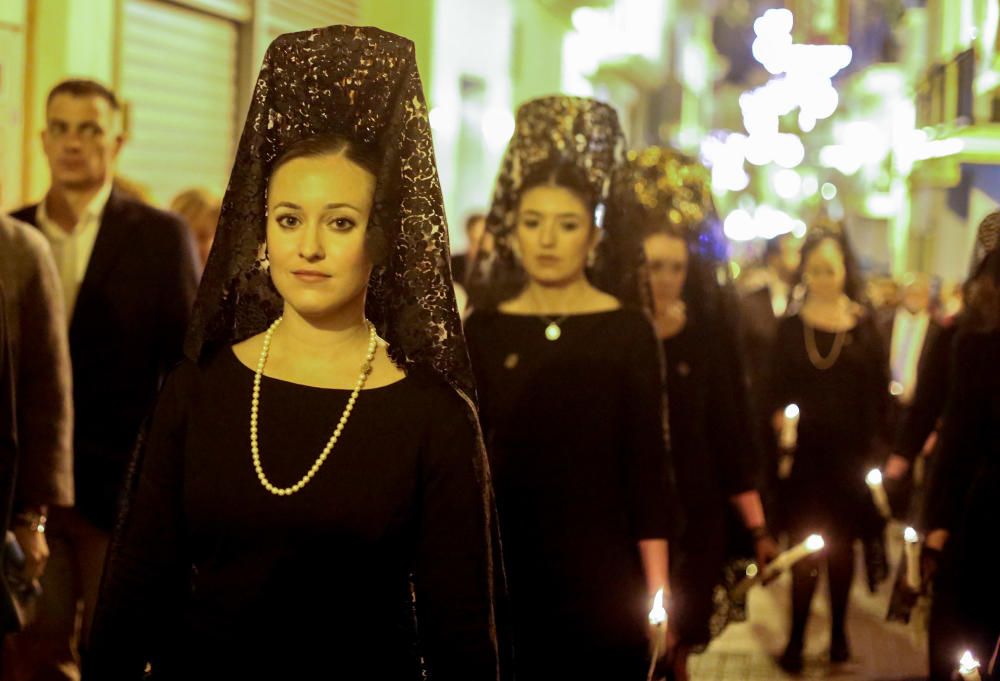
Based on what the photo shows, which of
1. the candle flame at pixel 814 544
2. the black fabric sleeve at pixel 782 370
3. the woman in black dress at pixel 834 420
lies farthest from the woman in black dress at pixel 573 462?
the black fabric sleeve at pixel 782 370

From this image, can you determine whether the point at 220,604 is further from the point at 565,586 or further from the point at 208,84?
the point at 208,84

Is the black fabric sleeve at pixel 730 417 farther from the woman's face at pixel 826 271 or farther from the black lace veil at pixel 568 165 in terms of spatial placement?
the woman's face at pixel 826 271

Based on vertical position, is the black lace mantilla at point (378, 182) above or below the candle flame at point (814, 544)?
above

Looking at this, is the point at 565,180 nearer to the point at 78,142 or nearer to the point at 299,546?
the point at 78,142

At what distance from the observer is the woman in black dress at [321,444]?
321 centimetres

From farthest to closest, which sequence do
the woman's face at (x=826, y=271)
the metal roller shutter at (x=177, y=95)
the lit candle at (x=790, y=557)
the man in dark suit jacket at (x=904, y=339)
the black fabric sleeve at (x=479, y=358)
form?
the man in dark suit jacket at (x=904, y=339), the metal roller shutter at (x=177, y=95), the woman's face at (x=826, y=271), the lit candle at (x=790, y=557), the black fabric sleeve at (x=479, y=358)

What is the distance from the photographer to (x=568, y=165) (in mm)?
5539

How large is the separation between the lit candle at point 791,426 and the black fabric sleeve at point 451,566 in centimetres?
605

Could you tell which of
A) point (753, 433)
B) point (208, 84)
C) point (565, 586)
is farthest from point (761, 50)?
point (565, 586)

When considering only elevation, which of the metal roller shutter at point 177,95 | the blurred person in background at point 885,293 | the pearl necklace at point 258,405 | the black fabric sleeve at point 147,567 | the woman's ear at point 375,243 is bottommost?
the black fabric sleeve at point 147,567

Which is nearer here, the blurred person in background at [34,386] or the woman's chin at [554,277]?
the woman's chin at [554,277]

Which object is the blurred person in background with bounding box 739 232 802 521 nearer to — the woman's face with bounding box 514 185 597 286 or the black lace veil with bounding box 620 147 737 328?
the black lace veil with bounding box 620 147 737 328

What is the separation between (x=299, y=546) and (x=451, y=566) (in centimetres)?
30

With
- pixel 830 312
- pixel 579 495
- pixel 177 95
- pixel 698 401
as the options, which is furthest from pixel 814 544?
pixel 177 95
